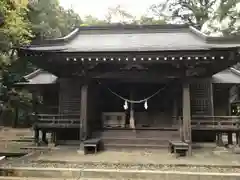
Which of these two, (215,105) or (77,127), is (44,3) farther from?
(215,105)

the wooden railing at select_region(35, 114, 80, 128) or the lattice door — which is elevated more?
the lattice door

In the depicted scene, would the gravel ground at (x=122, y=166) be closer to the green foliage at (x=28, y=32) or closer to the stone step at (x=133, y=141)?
the stone step at (x=133, y=141)

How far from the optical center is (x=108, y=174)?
5758mm

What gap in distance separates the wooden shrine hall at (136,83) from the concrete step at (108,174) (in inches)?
104

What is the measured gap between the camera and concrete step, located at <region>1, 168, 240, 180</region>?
5.49m

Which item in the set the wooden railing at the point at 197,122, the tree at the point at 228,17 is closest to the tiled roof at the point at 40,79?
the wooden railing at the point at 197,122

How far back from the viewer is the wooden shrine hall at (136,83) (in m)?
7.84

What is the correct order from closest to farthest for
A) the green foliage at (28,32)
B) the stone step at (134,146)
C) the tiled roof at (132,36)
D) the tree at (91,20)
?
the stone step at (134,146) → the tiled roof at (132,36) → the green foliage at (28,32) → the tree at (91,20)

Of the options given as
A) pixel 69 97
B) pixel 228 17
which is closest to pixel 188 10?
pixel 228 17

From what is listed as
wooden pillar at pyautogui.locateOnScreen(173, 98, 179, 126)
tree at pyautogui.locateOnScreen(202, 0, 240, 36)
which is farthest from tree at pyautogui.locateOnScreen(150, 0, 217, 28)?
wooden pillar at pyautogui.locateOnScreen(173, 98, 179, 126)

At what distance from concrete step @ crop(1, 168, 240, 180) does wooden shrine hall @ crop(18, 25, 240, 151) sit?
8.68 feet

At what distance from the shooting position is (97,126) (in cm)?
1019

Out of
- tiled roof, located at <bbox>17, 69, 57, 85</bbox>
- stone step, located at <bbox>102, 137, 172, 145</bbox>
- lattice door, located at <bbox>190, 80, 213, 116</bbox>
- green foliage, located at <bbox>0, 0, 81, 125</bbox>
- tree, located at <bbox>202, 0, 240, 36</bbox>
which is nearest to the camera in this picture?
→ stone step, located at <bbox>102, 137, 172, 145</bbox>

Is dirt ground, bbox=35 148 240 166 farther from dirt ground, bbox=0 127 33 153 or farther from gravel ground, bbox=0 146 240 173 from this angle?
dirt ground, bbox=0 127 33 153
